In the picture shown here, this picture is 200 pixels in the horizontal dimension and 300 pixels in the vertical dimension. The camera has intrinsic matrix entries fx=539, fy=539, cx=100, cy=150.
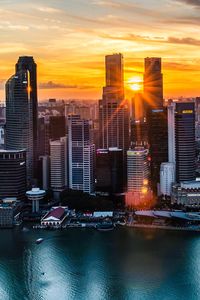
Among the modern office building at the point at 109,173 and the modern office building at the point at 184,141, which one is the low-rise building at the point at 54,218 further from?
the modern office building at the point at 184,141

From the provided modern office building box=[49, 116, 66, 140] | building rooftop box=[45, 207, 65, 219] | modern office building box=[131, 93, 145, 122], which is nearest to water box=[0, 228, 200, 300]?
building rooftop box=[45, 207, 65, 219]

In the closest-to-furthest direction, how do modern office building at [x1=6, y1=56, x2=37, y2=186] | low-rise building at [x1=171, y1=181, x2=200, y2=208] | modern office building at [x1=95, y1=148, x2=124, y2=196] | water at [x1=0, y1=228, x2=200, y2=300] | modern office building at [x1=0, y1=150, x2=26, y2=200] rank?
water at [x1=0, y1=228, x2=200, y2=300] < low-rise building at [x1=171, y1=181, x2=200, y2=208] < modern office building at [x1=0, y1=150, x2=26, y2=200] < modern office building at [x1=95, y1=148, x2=124, y2=196] < modern office building at [x1=6, y1=56, x2=37, y2=186]

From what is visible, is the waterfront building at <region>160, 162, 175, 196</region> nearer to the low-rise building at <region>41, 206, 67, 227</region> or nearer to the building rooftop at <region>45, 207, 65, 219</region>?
the building rooftop at <region>45, 207, 65, 219</region>

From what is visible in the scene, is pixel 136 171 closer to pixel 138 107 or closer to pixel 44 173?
pixel 44 173

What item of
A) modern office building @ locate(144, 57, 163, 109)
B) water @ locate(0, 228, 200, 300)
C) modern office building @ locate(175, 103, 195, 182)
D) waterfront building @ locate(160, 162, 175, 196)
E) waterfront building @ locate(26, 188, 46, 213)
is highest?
modern office building @ locate(144, 57, 163, 109)

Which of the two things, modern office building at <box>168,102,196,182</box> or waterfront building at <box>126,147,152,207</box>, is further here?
modern office building at <box>168,102,196,182</box>

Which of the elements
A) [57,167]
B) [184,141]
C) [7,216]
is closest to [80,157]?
[57,167]

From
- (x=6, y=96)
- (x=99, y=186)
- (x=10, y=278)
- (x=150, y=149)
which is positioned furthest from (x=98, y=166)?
(x=10, y=278)

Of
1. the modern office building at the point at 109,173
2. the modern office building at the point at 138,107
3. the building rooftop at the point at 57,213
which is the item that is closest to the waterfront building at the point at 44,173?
the modern office building at the point at 109,173
